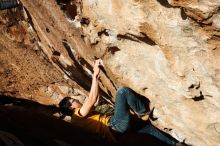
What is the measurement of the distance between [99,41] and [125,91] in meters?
0.83

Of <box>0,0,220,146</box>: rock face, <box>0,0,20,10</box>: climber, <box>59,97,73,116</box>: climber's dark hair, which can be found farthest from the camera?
<box>0,0,20,10</box>: climber

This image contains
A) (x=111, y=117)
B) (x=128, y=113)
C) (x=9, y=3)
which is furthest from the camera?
(x=9, y=3)

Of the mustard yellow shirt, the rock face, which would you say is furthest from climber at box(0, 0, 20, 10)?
the mustard yellow shirt

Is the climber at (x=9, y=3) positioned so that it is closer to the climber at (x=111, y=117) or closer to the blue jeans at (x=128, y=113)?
the climber at (x=111, y=117)

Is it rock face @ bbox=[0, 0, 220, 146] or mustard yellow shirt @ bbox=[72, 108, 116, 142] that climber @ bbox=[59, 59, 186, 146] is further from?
rock face @ bbox=[0, 0, 220, 146]

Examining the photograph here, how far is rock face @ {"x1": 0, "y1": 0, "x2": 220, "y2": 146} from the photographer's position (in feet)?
15.4

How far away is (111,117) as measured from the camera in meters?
6.72

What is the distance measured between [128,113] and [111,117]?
12.7 inches

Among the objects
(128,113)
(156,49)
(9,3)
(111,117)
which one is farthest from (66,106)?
(9,3)

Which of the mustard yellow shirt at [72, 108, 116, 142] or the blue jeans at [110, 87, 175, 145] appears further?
the mustard yellow shirt at [72, 108, 116, 142]

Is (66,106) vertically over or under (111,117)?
over

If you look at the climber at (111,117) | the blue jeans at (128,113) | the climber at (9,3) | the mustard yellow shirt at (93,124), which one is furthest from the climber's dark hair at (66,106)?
the climber at (9,3)

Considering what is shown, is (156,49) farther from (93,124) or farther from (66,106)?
(66,106)

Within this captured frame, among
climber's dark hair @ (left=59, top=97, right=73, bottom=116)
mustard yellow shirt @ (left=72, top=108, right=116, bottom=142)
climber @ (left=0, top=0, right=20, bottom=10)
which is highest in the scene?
climber @ (left=0, top=0, right=20, bottom=10)
